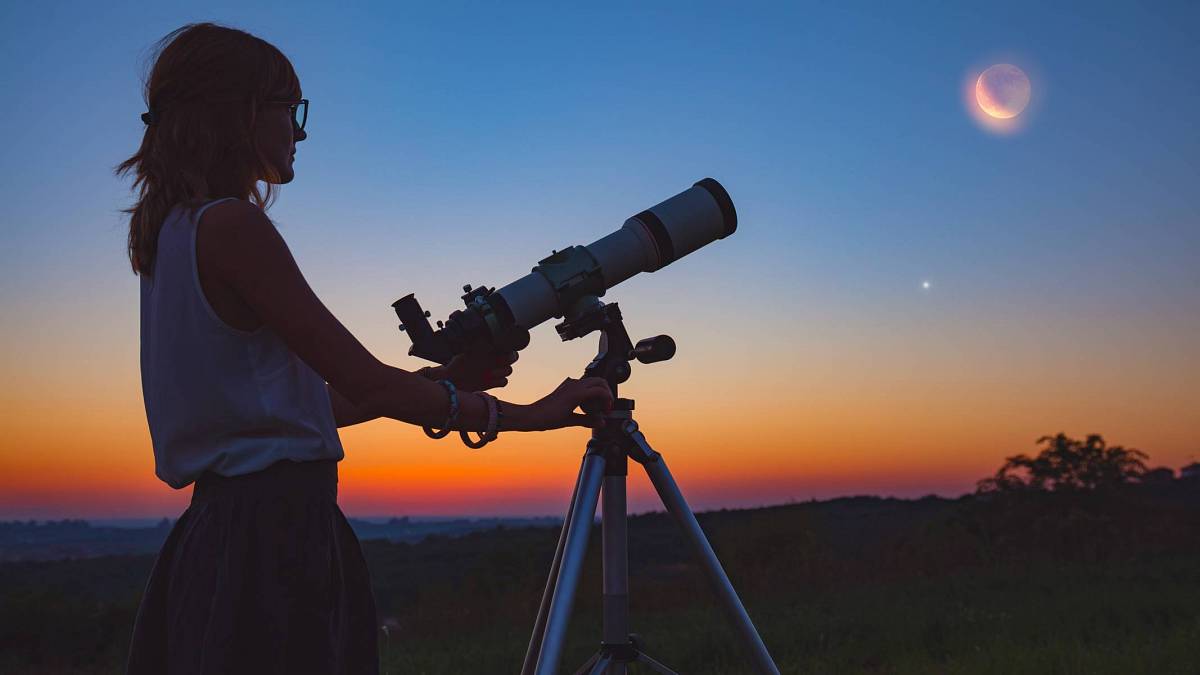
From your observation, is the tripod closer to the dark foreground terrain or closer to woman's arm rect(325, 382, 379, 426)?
woman's arm rect(325, 382, 379, 426)

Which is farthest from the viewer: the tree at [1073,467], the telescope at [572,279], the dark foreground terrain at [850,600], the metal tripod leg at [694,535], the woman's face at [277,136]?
the tree at [1073,467]

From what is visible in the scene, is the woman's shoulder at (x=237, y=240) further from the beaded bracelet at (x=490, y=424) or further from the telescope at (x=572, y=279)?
the telescope at (x=572, y=279)

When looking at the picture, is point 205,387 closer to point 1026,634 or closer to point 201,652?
point 201,652

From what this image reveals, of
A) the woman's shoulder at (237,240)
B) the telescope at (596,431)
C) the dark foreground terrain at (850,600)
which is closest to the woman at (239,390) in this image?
the woman's shoulder at (237,240)

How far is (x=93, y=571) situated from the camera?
2166cm

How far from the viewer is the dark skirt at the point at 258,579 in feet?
6.31

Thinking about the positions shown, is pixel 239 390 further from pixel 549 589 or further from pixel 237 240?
pixel 549 589

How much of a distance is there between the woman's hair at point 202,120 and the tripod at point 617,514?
1420 mm

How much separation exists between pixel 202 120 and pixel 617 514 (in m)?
1.76

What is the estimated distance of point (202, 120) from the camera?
2049 millimetres

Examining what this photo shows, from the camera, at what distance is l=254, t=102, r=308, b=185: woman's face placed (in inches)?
82.9

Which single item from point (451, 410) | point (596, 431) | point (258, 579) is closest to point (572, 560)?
point (596, 431)

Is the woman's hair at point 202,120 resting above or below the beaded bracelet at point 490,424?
above

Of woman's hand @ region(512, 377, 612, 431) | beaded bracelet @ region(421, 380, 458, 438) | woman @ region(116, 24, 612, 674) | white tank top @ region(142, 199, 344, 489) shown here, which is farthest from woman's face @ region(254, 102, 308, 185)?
woman's hand @ region(512, 377, 612, 431)
